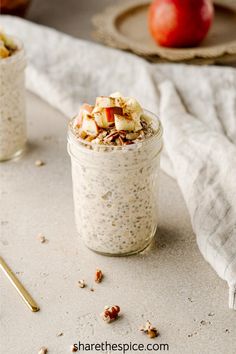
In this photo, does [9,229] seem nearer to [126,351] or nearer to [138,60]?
[126,351]

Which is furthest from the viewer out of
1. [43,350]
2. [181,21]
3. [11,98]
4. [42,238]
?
[181,21]

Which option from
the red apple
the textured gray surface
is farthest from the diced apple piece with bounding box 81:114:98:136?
the red apple

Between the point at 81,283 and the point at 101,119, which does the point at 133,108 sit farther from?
the point at 81,283

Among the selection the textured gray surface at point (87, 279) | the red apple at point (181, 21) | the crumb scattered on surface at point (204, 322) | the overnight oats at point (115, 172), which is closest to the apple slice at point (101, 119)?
the overnight oats at point (115, 172)

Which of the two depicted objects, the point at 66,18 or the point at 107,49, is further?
the point at 66,18

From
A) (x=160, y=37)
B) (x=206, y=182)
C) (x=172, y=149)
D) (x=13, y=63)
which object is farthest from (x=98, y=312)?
(x=160, y=37)

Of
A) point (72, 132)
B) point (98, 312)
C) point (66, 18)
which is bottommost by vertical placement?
point (66, 18)

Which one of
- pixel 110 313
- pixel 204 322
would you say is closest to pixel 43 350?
pixel 110 313
